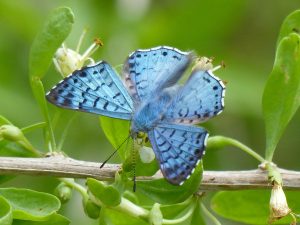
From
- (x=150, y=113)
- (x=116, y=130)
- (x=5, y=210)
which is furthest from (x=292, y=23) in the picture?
(x=5, y=210)

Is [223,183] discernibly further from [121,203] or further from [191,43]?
[191,43]

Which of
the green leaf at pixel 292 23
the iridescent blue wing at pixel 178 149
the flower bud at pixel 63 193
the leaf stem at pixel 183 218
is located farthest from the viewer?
the green leaf at pixel 292 23

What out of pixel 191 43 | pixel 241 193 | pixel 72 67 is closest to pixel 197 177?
pixel 241 193

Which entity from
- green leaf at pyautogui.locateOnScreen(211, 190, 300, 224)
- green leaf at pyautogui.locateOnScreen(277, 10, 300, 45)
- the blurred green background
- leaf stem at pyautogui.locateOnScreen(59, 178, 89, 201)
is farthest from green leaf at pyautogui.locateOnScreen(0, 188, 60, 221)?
the blurred green background

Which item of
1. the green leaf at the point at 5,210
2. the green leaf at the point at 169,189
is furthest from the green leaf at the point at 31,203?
the green leaf at the point at 169,189

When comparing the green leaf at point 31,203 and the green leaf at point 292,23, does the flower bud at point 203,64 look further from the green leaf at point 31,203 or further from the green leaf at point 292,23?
the green leaf at point 31,203

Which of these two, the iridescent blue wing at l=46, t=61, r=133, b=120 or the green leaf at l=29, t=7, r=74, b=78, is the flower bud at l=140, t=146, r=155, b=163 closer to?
the iridescent blue wing at l=46, t=61, r=133, b=120
